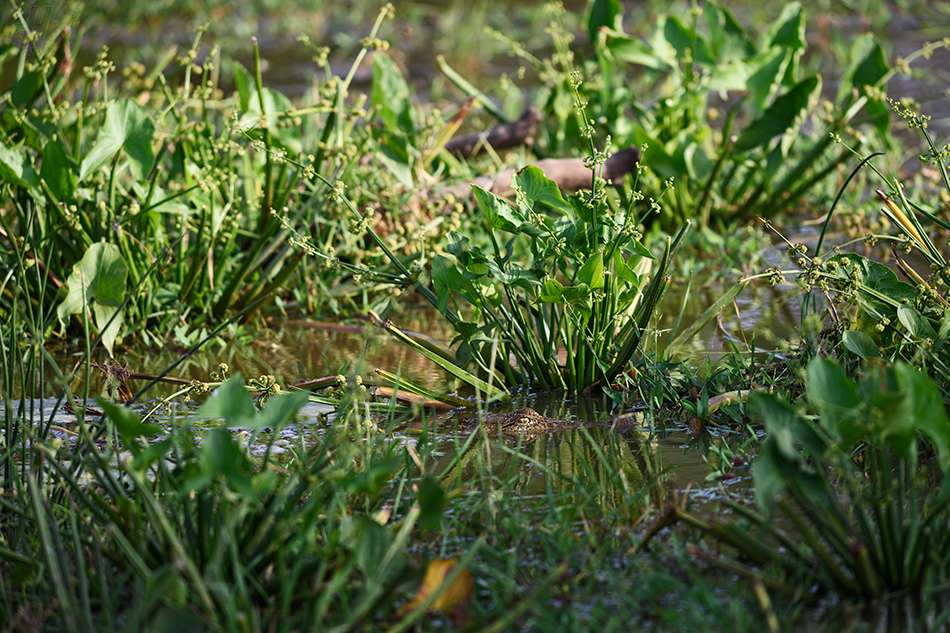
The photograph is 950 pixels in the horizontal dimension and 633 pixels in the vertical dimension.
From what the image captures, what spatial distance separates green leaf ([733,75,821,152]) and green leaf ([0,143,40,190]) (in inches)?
65.4

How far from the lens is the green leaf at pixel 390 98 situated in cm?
244

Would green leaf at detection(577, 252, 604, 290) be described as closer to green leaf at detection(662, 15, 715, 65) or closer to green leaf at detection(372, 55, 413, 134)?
green leaf at detection(372, 55, 413, 134)

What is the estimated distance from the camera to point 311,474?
1.07 metres

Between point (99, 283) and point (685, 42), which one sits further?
point (685, 42)

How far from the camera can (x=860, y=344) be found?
1368mm

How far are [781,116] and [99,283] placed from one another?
1.63 metres

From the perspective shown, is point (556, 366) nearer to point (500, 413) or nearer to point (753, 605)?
point (500, 413)

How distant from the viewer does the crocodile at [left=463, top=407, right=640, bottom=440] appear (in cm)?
155

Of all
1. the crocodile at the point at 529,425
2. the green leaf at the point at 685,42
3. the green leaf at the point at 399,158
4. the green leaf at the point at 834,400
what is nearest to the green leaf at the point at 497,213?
the crocodile at the point at 529,425

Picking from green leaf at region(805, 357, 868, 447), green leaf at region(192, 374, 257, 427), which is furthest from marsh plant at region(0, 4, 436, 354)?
green leaf at region(805, 357, 868, 447)

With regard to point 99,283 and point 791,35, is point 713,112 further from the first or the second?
point 99,283

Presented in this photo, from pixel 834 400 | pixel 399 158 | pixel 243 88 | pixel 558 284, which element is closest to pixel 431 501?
pixel 834 400

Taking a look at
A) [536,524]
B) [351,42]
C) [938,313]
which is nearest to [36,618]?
[536,524]

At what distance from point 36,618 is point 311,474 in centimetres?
34
